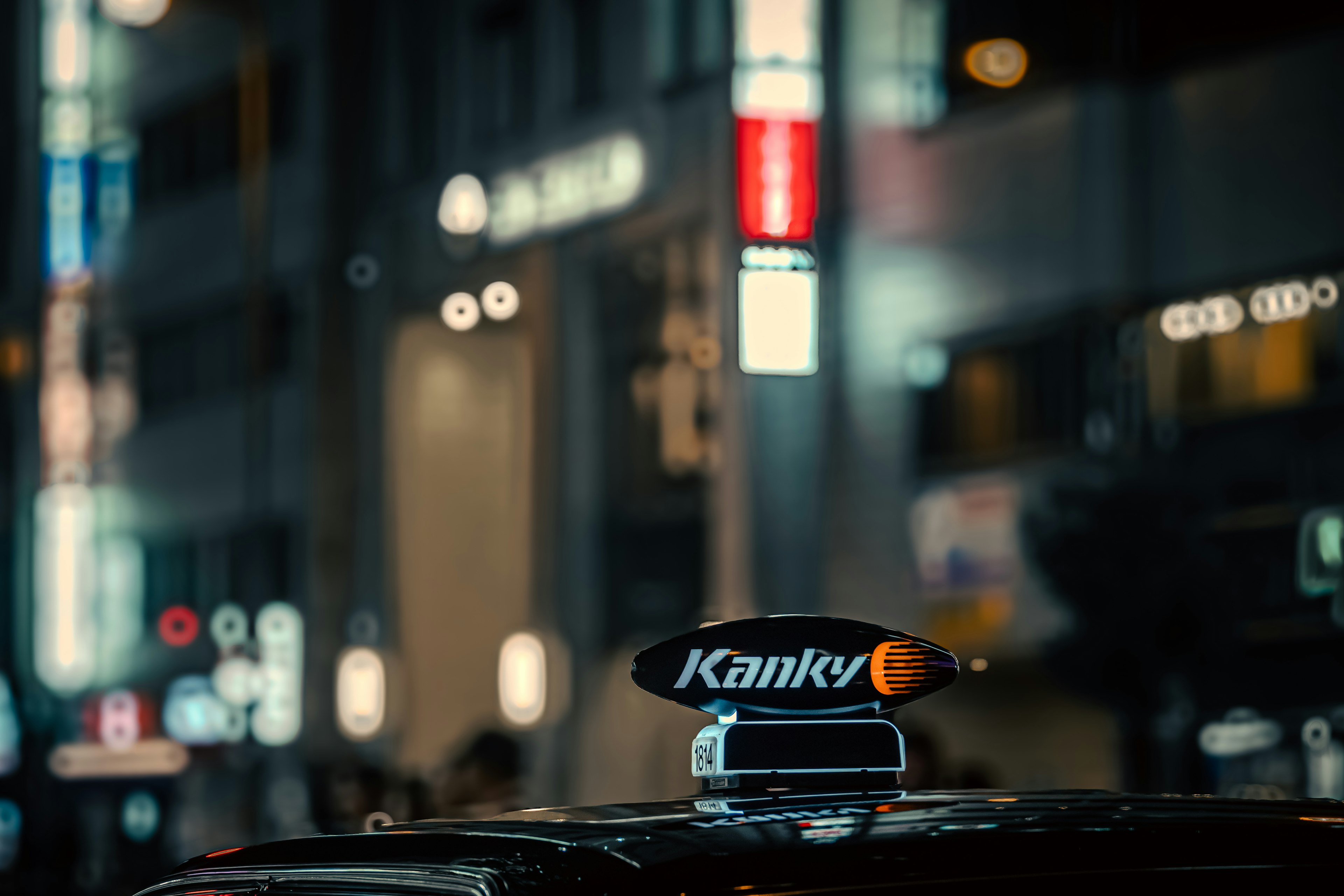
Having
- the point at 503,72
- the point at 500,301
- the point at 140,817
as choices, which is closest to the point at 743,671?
A: the point at 500,301

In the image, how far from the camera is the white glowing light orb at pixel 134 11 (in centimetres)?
1583

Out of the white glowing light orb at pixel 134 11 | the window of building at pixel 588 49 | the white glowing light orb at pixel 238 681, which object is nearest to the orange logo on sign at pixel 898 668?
the window of building at pixel 588 49

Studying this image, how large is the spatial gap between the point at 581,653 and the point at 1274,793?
16.4ft

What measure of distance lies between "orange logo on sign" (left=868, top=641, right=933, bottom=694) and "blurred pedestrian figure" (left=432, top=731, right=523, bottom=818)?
1209cm

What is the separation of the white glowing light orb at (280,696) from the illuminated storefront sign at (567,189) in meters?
3.52

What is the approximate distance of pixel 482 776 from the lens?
14.3 meters

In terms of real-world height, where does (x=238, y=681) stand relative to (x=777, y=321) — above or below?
below

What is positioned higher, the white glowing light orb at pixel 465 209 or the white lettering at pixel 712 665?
the white glowing light orb at pixel 465 209

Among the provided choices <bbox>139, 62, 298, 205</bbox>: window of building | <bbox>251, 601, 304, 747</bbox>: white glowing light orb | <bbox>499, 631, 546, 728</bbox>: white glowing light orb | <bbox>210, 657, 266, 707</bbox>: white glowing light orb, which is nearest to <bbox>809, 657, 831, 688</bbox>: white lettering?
<bbox>499, 631, 546, 728</bbox>: white glowing light orb

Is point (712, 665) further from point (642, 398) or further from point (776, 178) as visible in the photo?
point (642, 398)

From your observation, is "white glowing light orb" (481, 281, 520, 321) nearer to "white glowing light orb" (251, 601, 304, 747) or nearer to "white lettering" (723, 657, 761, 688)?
"white glowing light orb" (251, 601, 304, 747)

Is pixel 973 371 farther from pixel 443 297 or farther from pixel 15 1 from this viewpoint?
pixel 15 1

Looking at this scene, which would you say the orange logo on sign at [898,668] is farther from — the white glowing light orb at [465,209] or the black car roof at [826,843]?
the white glowing light orb at [465,209]

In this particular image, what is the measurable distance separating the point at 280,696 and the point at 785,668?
42.0 feet
